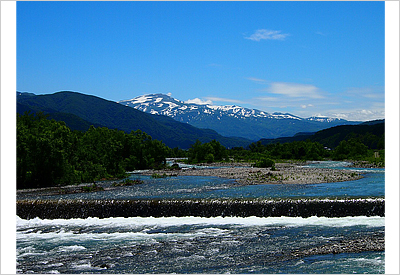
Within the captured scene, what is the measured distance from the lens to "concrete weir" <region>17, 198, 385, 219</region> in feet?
53.8

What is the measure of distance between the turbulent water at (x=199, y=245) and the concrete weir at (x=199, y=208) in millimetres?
448

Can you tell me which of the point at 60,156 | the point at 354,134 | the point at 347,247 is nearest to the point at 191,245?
the point at 347,247

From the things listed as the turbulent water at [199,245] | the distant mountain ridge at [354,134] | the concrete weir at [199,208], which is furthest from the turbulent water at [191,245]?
the distant mountain ridge at [354,134]

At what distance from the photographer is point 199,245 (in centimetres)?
1218

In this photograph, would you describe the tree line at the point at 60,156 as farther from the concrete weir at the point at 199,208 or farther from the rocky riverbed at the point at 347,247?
the rocky riverbed at the point at 347,247

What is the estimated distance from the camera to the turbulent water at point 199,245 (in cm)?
1015

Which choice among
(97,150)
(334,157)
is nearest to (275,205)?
(97,150)

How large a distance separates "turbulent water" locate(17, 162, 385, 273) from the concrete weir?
0.45 m

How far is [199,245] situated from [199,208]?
17.2ft

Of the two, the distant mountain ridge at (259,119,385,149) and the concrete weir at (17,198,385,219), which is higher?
the distant mountain ridge at (259,119,385,149)

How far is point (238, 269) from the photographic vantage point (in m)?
9.81

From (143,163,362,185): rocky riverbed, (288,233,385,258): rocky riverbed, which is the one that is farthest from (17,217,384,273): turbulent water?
(143,163,362,185): rocky riverbed

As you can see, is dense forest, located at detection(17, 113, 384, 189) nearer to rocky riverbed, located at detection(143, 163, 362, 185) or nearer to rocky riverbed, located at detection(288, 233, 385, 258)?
rocky riverbed, located at detection(143, 163, 362, 185)
